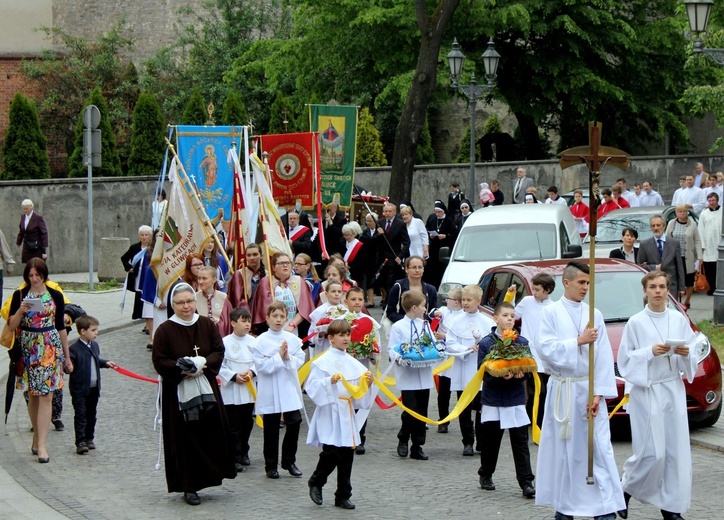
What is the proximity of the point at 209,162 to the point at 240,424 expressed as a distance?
8615 mm

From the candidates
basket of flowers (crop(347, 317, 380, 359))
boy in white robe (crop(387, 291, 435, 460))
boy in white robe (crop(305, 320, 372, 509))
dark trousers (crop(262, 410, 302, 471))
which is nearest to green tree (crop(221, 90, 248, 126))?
basket of flowers (crop(347, 317, 380, 359))

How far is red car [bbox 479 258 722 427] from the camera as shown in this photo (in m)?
11.8

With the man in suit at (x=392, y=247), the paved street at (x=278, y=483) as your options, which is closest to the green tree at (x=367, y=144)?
the man in suit at (x=392, y=247)

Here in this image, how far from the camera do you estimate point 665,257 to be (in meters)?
18.5

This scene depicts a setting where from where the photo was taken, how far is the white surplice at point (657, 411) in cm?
861

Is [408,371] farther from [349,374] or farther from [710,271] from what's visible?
[710,271]

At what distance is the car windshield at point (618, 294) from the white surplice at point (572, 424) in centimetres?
391

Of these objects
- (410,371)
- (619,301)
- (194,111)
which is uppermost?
(194,111)

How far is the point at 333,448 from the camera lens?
30.8ft

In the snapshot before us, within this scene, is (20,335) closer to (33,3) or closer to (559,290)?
(559,290)

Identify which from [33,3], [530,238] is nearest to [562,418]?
[530,238]

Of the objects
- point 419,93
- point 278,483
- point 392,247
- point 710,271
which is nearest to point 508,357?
point 278,483

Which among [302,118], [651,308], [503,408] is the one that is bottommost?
[503,408]

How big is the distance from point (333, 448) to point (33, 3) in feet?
129
